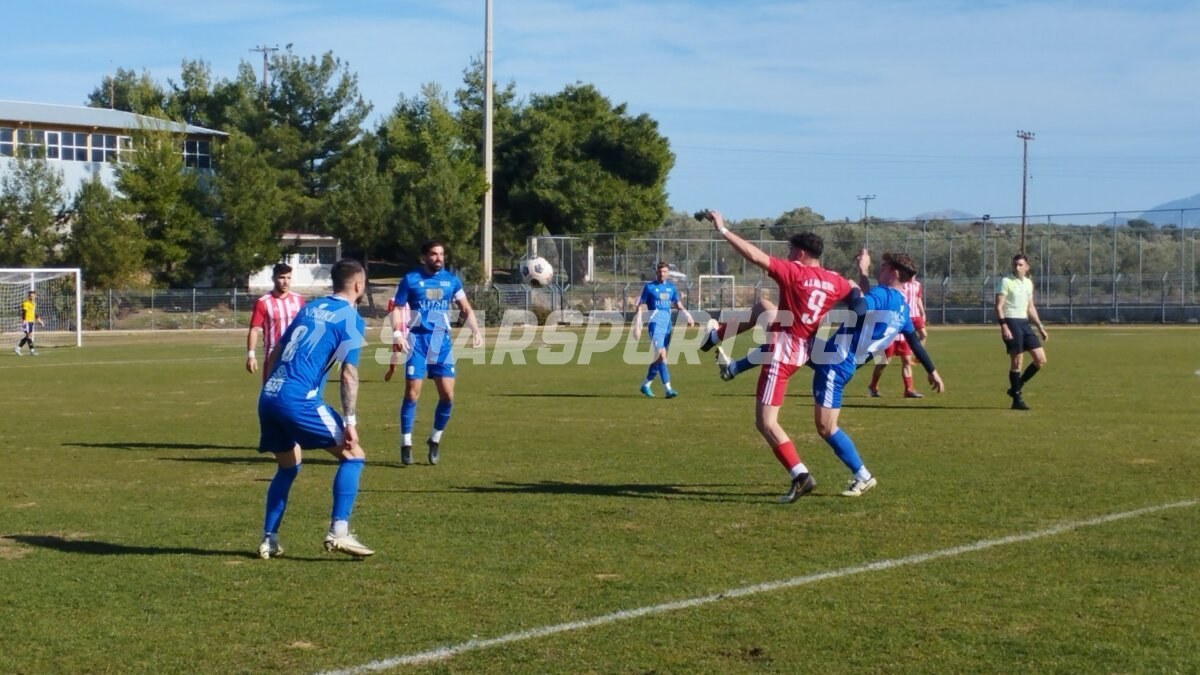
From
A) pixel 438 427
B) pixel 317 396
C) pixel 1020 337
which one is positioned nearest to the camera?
pixel 317 396

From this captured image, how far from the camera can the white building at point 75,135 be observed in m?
68.0

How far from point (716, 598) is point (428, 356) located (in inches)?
253

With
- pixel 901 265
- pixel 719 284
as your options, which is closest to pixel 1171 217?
pixel 719 284

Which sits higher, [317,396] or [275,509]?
[317,396]

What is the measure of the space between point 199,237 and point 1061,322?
40.3 meters

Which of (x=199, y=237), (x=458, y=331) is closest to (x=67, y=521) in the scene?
(x=458, y=331)

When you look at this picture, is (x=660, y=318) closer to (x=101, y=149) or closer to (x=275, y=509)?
(x=275, y=509)

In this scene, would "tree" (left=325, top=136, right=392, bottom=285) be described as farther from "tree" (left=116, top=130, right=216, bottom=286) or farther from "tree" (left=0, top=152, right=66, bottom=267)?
"tree" (left=0, top=152, right=66, bottom=267)

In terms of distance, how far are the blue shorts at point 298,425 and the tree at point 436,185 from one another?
57331 mm

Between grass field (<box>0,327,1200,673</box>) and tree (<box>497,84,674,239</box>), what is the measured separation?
60071 mm

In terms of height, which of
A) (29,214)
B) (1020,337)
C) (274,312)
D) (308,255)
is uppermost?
(29,214)

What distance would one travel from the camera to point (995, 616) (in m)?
6.73

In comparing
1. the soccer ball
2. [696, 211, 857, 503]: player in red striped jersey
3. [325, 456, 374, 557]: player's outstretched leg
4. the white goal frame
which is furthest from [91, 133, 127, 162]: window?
[325, 456, 374, 557]: player's outstretched leg

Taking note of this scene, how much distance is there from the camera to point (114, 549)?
876 centimetres
